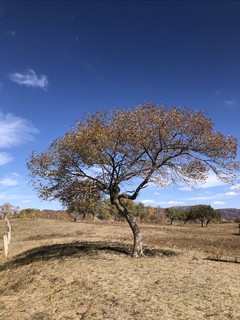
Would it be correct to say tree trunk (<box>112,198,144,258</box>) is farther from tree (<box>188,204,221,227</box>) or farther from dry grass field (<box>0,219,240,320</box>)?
tree (<box>188,204,221,227</box>)

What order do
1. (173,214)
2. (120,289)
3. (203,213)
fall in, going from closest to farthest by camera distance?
1. (120,289)
2. (203,213)
3. (173,214)

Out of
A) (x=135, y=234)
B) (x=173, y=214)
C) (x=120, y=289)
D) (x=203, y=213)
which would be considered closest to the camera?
(x=120, y=289)

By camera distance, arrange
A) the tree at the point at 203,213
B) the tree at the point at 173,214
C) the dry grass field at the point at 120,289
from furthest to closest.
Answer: the tree at the point at 173,214 → the tree at the point at 203,213 → the dry grass field at the point at 120,289

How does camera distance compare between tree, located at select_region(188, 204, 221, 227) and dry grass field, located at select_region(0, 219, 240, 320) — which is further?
tree, located at select_region(188, 204, 221, 227)

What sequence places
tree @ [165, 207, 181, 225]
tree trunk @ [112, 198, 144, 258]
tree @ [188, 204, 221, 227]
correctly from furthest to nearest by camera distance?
tree @ [165, 207, 181, 225], tree @ [188, 204, 221, 227], tree trunk @ [112, 198, 144, 258]

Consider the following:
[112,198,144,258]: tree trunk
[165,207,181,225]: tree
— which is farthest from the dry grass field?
[165,207,181,225]: tree

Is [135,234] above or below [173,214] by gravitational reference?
below

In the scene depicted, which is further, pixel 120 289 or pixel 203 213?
pixel 203 213

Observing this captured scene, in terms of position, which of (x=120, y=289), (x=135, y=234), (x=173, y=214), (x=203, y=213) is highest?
(x=173, y=214)

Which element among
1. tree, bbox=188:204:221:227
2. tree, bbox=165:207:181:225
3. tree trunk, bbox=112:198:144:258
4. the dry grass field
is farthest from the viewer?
tree, bbox=165:207:181:225

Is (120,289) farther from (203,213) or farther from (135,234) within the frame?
(203,213)

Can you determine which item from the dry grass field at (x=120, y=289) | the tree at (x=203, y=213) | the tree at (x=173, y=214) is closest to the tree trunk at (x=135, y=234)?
the dry grass field at (x=120, y=289)

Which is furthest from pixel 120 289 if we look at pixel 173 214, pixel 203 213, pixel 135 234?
pixel 173 214

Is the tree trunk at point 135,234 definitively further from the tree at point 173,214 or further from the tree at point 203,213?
the tree at point 173,214
